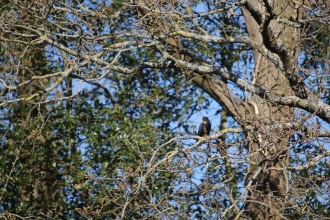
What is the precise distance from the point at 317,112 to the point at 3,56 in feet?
18.6

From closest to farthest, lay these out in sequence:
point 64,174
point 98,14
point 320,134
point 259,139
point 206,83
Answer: point 320,134 → point 259,139 → point 98,14 → point 206,83 → point 64,174

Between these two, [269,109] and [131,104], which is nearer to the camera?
[269,109]

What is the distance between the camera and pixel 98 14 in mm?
8180

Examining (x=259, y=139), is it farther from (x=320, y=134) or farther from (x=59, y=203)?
(x=59, y=203)

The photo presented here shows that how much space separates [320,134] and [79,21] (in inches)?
143

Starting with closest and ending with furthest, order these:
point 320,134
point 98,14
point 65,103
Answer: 1. point 320,134
2. point 98,14
3. point 65,103

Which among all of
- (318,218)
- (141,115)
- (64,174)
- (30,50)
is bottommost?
(318,218)

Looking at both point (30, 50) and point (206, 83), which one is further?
point (30, 50)

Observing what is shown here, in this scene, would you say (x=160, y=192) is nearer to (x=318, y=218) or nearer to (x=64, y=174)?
(x=64, y=174)

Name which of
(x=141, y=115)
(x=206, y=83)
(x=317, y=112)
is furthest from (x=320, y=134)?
(x=141, y=115)

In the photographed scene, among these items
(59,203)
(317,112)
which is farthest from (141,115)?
(317,112)

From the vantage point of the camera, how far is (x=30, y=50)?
10.5 m

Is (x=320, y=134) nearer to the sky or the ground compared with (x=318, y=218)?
nearer to the sky

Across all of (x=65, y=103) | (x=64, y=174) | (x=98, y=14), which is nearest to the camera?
(x=98, y=14)
